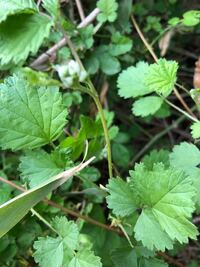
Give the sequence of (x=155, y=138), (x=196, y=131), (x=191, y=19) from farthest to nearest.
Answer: (x=155, y=138), (x=191, y=19), (x=196, y=131)

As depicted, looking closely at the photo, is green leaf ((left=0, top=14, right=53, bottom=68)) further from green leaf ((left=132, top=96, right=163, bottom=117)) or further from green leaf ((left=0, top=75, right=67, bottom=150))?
green leaf ((left=132, top=96, right=163, bottom=117))

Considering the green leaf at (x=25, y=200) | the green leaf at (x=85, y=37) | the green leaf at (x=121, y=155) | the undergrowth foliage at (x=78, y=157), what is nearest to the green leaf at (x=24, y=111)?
the undergrowth foliage at (x=78, y=157)

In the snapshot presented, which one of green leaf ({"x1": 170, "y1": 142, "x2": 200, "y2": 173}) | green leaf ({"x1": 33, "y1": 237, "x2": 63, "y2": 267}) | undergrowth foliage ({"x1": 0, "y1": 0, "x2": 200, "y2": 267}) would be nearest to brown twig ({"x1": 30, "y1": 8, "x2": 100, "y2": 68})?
undergrowth foliage ({"x1": 0, "y1": 0, "x2": 200, "y2": 267})

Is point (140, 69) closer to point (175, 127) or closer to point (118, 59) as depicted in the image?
point (118, 59)

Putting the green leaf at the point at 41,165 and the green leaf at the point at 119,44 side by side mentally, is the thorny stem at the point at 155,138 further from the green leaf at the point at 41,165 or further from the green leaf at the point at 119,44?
the green leaf at the point at 41,165

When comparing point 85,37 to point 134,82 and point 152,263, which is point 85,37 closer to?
point 134,82

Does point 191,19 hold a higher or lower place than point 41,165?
lower

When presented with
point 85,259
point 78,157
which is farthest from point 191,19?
point 85,259
